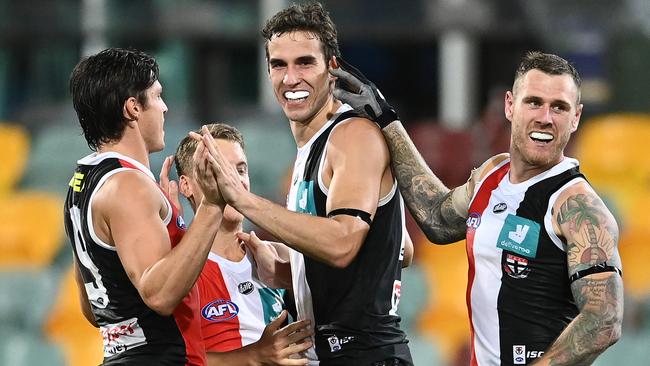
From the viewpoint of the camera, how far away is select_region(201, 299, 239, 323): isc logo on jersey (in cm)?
531

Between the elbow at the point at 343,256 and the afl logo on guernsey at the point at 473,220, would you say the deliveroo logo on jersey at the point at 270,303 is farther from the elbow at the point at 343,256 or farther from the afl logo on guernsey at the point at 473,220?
the afl logo on guernsey at the point at 473,220

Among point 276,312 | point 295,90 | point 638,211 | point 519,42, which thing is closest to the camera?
point 295,90

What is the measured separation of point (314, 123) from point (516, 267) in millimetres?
985

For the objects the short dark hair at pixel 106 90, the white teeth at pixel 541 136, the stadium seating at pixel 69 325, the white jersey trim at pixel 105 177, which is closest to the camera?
the white jersey trim at pixel 105 177

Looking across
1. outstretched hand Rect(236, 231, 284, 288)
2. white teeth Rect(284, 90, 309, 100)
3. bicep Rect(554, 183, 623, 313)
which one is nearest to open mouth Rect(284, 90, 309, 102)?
white teeth Rect(284, 90, 309, 100)

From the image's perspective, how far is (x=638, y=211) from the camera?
8.76 m

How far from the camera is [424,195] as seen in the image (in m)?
5.27

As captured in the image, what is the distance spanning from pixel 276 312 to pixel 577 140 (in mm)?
5081

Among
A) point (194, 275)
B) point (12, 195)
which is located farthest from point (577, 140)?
point (194, 275)

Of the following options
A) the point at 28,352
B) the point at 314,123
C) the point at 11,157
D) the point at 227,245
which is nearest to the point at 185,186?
the point at 227,245

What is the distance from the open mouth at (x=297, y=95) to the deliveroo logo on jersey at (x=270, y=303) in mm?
903

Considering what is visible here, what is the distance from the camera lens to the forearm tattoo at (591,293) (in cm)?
446

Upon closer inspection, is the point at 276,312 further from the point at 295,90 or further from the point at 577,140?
the point at 577,140

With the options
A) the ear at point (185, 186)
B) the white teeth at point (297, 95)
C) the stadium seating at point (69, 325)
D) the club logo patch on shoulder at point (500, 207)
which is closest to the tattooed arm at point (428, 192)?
the club logo patch on shoulder at point (500, 207)
